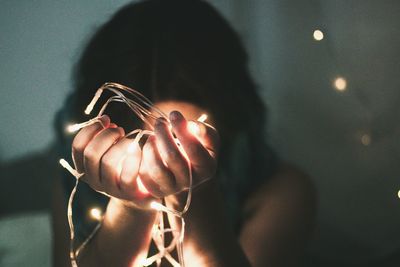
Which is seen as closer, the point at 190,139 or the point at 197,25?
the point at 190,139

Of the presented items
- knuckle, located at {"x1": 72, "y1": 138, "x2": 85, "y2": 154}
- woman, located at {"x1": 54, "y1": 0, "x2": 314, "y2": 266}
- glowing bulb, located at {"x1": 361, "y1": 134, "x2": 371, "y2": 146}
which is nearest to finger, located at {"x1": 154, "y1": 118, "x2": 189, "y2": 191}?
knuckle, located at {"x1": 72, "y1": 138, "x2": 85, "y2": 154}

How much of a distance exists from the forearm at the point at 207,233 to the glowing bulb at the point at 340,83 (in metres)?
0.40

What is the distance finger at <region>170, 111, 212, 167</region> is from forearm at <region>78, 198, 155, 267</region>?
0.43 feet

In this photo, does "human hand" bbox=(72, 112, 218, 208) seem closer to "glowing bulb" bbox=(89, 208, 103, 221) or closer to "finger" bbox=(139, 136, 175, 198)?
"finger" bbox=(139, 136, 175, 198)

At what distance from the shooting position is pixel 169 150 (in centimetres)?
49

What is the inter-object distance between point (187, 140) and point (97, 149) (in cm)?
11

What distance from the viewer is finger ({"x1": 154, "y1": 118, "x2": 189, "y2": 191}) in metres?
0.49

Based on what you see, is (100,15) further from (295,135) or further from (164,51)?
(295,135)

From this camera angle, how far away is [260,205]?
0.85 m

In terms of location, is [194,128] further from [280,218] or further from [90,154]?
[280,218]

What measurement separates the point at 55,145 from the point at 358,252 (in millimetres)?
688

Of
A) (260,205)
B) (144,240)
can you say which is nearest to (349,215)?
(260,205)

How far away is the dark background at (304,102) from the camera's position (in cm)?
85

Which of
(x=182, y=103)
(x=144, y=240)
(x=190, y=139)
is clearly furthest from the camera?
(x=182, y=103)
